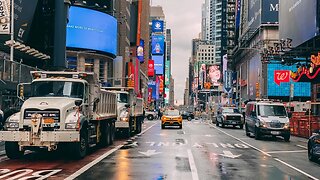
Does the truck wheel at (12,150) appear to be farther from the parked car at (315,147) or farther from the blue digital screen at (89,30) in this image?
the blue digital screen at (89,30)

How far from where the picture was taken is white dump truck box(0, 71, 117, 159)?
14.3m

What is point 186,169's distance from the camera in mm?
13367

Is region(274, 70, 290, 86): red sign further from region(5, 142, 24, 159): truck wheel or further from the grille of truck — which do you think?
the grille of truck

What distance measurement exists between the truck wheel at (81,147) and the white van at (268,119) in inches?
552

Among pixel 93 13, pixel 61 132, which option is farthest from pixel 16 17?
pixel 93 13

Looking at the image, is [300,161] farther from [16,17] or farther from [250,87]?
[250,87]

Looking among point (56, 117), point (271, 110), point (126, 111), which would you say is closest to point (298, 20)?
point (271, 110)

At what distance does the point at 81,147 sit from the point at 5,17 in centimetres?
1298

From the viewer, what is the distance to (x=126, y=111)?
26.7m

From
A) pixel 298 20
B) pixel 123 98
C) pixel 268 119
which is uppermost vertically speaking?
pixel 298 20

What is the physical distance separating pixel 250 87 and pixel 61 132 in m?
75.6

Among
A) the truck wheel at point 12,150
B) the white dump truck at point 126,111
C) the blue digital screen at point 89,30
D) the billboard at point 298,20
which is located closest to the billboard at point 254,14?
the blue digital screen at point 89,30

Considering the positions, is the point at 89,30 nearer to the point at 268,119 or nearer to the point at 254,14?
the point at 254,14

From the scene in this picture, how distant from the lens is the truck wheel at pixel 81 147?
1519cm
